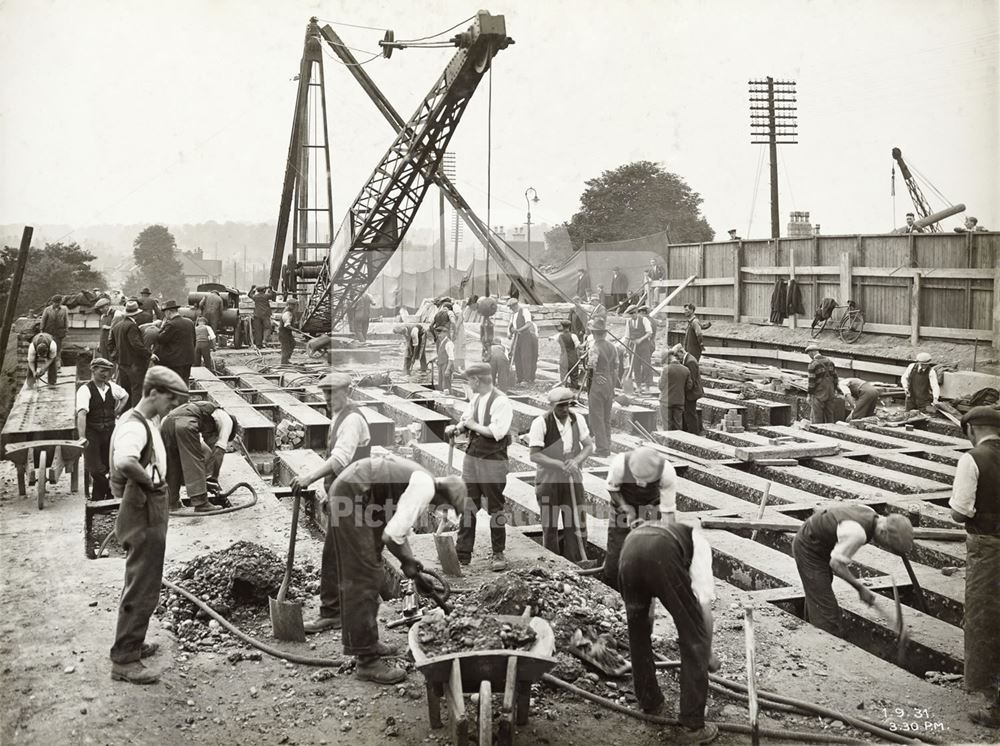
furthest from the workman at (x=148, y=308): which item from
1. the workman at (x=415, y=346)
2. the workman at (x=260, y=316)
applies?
the workman at (x=415, y=346)

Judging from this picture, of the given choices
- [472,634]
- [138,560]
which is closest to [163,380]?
[138,560]

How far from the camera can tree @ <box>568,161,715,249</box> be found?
1155 inches

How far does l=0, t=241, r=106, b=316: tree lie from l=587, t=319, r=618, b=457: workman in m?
10.4

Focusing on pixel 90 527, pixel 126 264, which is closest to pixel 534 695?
pixel 90 527

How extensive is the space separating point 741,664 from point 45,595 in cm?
472

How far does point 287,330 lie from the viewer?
17609 mm

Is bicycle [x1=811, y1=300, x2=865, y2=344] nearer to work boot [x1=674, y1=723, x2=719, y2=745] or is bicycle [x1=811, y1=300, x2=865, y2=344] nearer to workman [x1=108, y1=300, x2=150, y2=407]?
workman [x1=108, y1=300, x2=150, y2=407]

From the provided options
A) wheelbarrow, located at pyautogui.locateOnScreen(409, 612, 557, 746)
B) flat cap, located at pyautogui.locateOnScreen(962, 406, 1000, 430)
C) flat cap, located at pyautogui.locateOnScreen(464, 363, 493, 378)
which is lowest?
wheelbarrow, located at pyautogui.locateOnScreen(409, 612, 557, 746)

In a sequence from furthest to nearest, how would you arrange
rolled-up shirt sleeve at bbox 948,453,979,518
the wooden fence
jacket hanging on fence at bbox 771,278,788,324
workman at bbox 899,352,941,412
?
jacket hanging on fence at bbox 771,278,788,324, the wooden fence, workman at bbox 899,352,941,412, rolled-up shirt sleeve at bbox 948,453,979,518

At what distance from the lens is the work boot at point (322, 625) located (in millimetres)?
5844

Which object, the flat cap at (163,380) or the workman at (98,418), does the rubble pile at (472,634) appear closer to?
the flat cap at (163,380)

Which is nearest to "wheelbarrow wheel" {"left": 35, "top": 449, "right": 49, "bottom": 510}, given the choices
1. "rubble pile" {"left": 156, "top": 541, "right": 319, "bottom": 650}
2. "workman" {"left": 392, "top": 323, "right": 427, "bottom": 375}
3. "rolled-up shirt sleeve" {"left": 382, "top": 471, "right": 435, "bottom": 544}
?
"rubble pile" {"left": 156, "top": 541, "right": 319, "bottom": 650}

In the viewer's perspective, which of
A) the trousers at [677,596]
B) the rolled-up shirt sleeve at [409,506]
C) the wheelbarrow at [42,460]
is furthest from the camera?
the wheelbarrow at [42,460]

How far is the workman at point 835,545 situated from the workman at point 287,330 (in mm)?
12936
